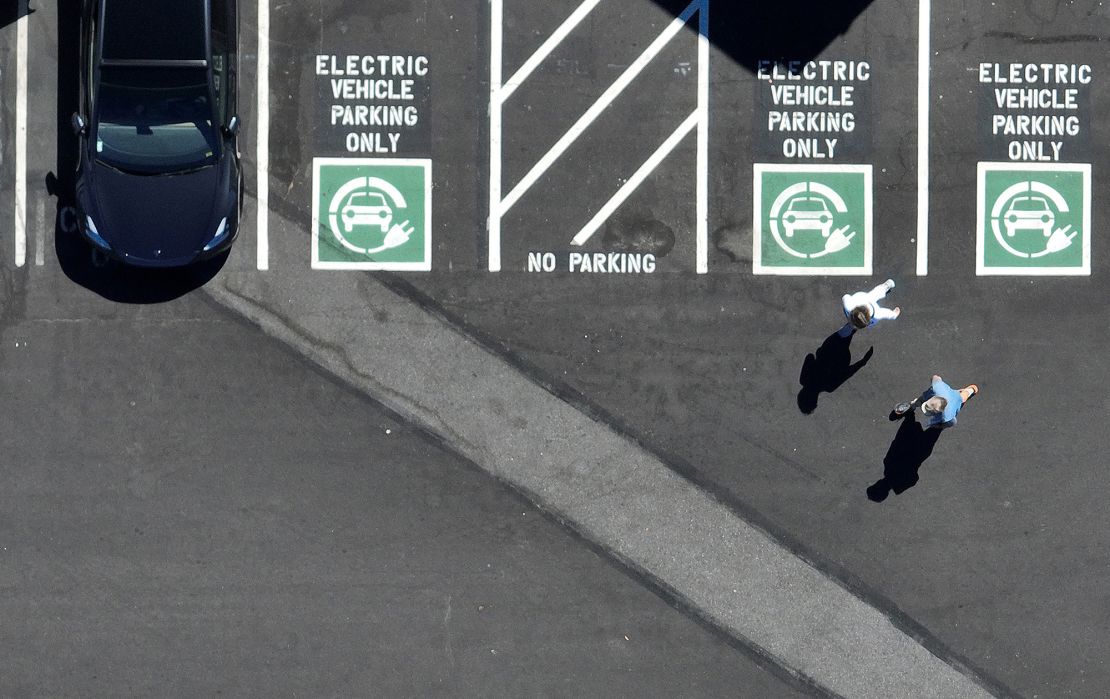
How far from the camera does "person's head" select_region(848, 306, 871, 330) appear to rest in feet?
34.4

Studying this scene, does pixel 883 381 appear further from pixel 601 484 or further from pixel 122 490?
pixel 122 490

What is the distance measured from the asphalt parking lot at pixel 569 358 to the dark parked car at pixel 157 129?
20.5 inches

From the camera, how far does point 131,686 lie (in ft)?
36.0

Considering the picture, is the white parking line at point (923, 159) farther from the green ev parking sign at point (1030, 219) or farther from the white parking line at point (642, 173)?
the white parking line at point (642, 173)

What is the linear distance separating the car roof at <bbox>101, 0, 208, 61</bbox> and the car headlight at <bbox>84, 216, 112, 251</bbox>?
5.31 ft

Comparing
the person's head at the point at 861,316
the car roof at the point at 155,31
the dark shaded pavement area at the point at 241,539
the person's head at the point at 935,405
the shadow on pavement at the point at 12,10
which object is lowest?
the dark shaded pavement area at the point at 241,539

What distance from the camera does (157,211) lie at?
10469 millimetres

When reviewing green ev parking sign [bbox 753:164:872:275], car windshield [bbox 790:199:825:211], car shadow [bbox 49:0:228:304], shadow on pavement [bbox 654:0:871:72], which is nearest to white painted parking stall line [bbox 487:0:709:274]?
shadow on pavement [bbox 654:0:871:72]

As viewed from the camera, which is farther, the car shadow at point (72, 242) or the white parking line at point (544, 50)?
Answer: the white parking line at point (544, 50)

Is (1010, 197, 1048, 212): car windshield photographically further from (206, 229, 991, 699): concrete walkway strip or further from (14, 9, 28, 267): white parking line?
(14, 9, 28, 267): white parking line

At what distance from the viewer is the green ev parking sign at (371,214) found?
1103 centimetres

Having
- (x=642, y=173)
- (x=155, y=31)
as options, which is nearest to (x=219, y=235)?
(x=155, y=31)

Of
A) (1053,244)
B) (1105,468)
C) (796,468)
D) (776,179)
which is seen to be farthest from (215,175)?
(1105,468)

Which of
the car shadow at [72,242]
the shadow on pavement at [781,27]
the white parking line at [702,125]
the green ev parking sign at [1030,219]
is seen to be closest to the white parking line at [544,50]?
the shadow on pavement at [781,27]
